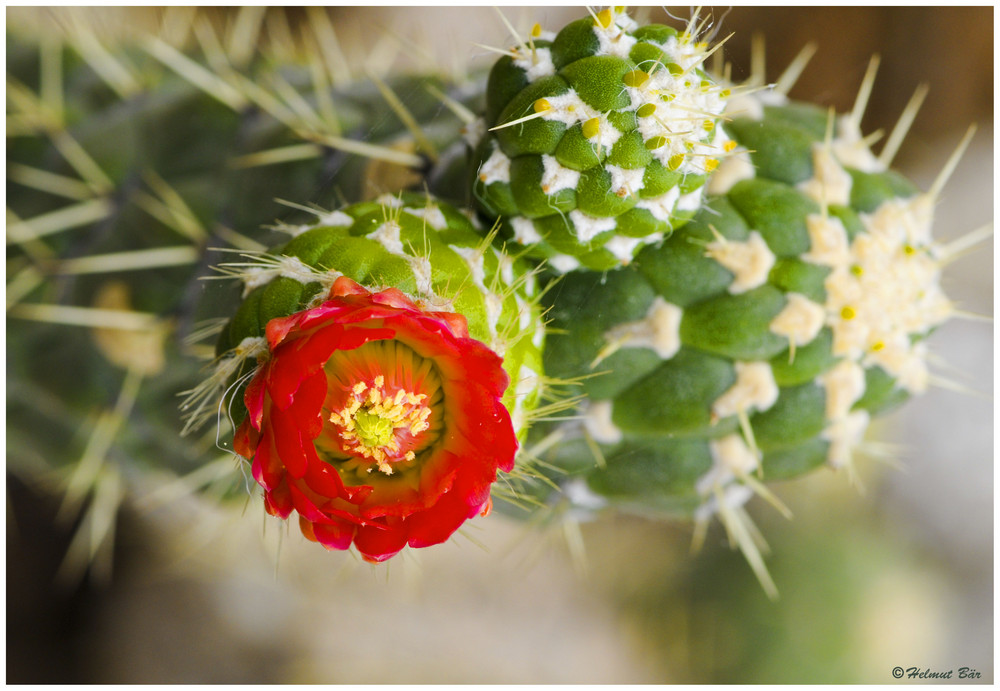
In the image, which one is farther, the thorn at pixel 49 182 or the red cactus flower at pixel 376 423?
the thorn at pixel 49 182

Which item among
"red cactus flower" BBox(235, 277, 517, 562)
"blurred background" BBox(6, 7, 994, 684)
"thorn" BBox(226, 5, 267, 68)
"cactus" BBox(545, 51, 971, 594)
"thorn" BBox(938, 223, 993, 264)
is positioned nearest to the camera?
"red cactus flower" BBox(235, 277, 517, 562)

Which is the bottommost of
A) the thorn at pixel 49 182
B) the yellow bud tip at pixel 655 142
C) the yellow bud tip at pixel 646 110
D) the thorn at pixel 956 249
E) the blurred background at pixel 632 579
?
the blurred background at pixel 632 579

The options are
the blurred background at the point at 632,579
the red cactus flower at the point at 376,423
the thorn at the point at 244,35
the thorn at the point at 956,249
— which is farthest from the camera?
the blurred background at the point at 632,579

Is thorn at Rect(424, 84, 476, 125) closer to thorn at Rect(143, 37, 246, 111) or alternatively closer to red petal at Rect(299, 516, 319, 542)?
thorn at Rect(143, 37, 246, 111)

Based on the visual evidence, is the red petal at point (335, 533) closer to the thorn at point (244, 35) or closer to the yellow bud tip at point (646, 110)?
the yellow bud tip at point (646, 110)

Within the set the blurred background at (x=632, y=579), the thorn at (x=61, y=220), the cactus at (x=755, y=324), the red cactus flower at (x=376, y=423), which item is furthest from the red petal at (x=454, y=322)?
the blurred background at (x=632, y=579)

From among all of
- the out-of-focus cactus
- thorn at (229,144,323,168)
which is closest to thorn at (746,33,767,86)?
the out-of-focus cactus
